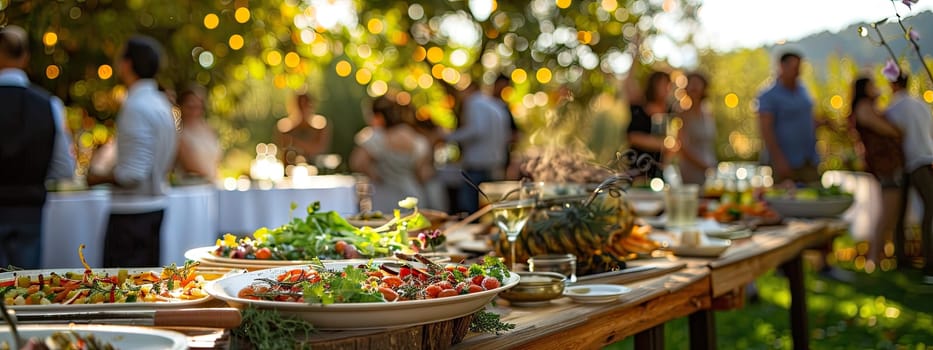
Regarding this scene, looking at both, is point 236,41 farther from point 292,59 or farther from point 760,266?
point 760,266

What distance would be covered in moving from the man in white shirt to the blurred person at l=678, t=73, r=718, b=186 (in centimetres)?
188

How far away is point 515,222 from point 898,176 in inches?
203

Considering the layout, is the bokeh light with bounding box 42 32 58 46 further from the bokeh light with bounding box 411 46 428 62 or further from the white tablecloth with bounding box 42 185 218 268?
the bokeh light with bounding box 411 46 428 62

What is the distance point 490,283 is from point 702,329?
144 centimetres

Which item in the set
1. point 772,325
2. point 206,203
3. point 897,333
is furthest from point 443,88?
point 897,333

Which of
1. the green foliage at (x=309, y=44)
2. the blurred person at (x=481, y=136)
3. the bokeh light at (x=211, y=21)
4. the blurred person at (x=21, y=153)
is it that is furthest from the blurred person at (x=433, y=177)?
the blurred person at (x=21, y=153)

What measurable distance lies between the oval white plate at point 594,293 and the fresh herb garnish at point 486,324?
0.33 m

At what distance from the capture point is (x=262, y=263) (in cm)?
175

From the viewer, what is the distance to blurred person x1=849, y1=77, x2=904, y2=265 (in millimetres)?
5246

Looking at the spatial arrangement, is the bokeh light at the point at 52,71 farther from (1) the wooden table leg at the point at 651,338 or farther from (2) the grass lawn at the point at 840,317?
(1) the wooden table leg at the point at 651,338

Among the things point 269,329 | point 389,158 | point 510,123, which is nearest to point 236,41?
point 389,158

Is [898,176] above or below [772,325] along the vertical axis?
above

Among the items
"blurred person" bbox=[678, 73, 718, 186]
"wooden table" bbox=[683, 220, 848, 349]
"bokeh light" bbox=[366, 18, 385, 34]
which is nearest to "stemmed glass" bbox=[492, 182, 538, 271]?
"wooden table" bbox=[683, 220, 848, 349]

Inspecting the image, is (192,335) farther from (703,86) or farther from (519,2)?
(519,2)
